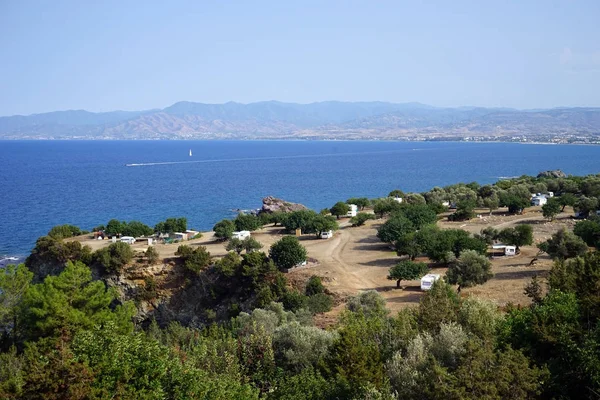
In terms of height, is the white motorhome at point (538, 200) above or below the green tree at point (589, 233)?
below

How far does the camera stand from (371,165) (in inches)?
5807

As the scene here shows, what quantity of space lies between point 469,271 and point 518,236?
9.69 metres

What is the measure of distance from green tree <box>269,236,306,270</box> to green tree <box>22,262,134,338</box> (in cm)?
1231

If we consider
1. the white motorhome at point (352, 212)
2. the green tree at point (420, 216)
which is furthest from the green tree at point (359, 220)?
the white motorhome at point (352, 212)

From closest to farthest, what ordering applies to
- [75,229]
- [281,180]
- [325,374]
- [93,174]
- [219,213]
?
[325,374], [75,229], [219,213], [281,180], [93,174]

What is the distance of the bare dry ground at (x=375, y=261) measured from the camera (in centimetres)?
2784

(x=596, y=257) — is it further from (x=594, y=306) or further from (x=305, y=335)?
(x=305, y=335)

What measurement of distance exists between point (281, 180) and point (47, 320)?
91.6 meters

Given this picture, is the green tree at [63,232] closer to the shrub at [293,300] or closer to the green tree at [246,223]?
the green tree at [246,223]

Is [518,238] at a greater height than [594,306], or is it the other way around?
[594,306]

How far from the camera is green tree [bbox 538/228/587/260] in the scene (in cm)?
3016

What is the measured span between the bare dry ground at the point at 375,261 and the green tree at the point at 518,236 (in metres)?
0.76

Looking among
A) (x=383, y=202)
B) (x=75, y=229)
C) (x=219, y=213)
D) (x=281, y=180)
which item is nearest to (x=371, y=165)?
(x=281, y=180)

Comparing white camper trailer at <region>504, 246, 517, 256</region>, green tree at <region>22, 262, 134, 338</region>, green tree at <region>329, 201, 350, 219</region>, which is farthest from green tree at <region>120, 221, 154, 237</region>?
white camper trailer at <region>504, 246, 517, 256</region>
